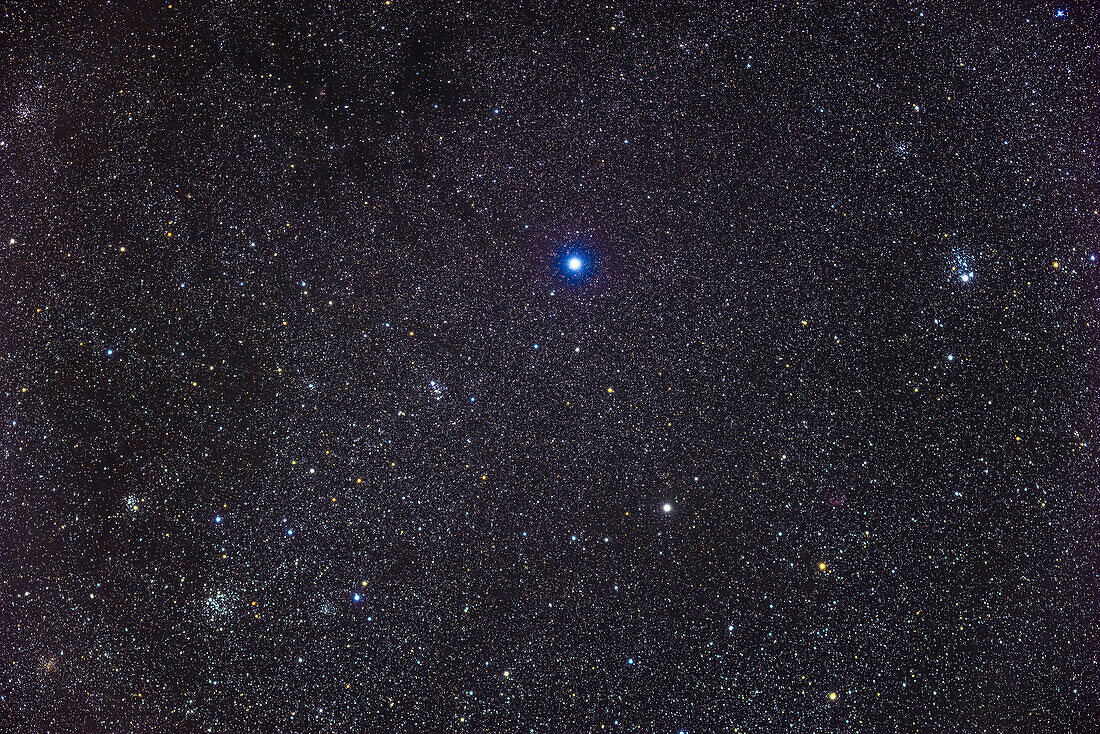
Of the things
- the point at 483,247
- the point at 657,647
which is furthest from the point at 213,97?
the point at 657,647

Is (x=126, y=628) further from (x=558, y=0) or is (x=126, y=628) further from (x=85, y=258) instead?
(x=558, y=0)

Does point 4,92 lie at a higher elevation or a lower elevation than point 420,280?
higher

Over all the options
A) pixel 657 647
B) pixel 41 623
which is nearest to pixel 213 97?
pixel 41 623

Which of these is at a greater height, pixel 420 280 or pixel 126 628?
pixel 420 280

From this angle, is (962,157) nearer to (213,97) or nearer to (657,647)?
(657,647)

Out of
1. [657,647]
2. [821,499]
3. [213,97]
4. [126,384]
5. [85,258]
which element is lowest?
[657,647]

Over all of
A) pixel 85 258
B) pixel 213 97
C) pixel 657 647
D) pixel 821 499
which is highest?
pixel 213 97
